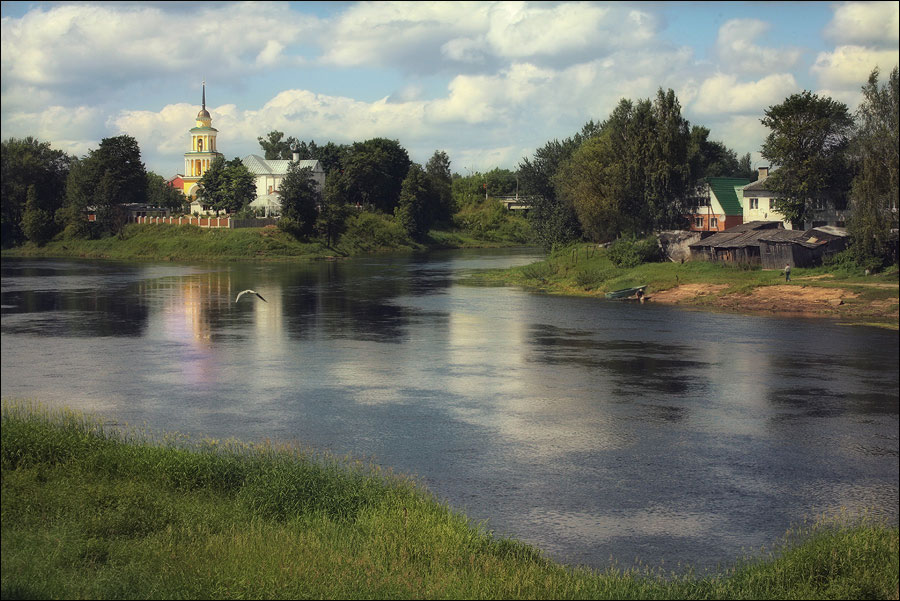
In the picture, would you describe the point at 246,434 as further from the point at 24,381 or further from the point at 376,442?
the point at 24,381

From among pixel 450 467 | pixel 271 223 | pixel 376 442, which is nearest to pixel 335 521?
pixel 450 467

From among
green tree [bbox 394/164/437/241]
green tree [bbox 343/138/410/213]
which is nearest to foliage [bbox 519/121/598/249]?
green tree [bbox 394/164/437/241]

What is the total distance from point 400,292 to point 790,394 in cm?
4546

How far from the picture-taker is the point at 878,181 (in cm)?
6016

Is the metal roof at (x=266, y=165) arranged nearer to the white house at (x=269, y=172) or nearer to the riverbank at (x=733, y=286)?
the white house at (x=269, y=172)

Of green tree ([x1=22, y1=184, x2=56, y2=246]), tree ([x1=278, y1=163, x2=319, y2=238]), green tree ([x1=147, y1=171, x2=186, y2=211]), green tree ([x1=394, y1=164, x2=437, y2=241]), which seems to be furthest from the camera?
green tree ([x1=394, y1=164, x2=437, y2=241])

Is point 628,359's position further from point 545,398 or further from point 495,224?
point 495,224

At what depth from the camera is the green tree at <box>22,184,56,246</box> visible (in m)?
44.7

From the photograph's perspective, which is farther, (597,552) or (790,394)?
(790,394)

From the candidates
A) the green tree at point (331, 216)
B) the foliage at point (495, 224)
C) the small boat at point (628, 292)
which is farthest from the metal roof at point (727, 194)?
the foliage at point (495, 224)

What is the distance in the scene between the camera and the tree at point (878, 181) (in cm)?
5941

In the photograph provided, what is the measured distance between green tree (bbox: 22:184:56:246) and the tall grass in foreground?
26.1 meters

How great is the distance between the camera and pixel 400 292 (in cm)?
7488

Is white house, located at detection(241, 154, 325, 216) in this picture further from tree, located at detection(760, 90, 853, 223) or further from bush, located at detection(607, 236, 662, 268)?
tree, located at detection(760, 90, 853, 223)
